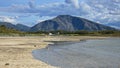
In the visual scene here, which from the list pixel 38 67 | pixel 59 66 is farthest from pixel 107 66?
pixel 38 67

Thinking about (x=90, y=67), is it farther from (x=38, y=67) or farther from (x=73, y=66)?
(x=38, y=67)

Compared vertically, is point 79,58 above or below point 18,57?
below

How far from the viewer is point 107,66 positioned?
29.1 meters

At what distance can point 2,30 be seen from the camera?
185 meters

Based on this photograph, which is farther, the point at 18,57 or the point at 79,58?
the point at 79,58

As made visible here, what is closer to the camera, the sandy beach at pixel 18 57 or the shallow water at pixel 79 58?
the sandy beach at pixel 18 57

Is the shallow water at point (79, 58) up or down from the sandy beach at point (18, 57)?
down

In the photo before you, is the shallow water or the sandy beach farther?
the shallow water

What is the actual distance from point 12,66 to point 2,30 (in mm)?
162711

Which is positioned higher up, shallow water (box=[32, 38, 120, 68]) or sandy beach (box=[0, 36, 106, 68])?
sandy beach (box=[0, 36, 106, 68])

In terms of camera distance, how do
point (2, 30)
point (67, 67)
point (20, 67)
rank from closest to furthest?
point (20, 67)
point (67, 67)
point (2, 30)

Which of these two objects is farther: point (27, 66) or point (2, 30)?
point (2, 30)

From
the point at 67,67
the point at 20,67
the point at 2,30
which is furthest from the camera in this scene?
the point at 2,30

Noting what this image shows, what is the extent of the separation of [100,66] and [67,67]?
3606 millimetres
